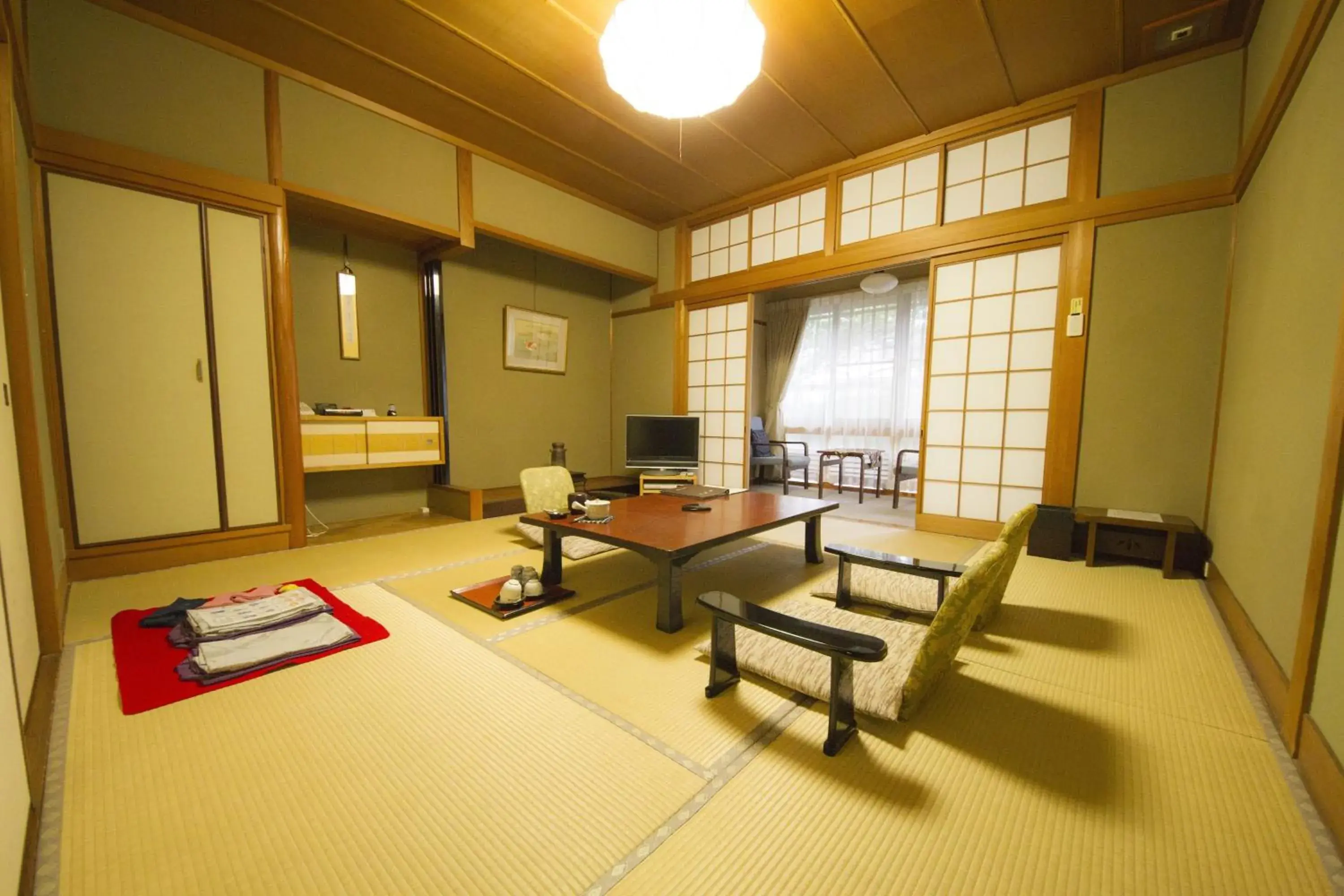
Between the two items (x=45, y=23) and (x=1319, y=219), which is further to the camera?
(x=45, y=23)

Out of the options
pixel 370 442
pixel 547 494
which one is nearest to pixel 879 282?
pixel 547 494

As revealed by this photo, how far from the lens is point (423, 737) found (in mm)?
1412

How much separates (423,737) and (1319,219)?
10.8 ft

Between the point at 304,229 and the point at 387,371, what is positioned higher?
the point at 304,229

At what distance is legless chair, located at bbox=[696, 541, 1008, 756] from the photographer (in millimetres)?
1287

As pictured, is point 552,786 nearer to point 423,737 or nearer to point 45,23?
point 423,737

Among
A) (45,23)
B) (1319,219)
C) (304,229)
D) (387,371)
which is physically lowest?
(387,371)

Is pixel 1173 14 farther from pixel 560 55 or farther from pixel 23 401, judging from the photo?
pixel 23 401

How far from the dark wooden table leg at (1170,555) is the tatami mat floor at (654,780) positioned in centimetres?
84

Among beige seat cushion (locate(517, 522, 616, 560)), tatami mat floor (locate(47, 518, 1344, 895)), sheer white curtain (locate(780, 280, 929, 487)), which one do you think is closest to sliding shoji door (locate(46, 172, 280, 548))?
tatami mat floor (locate(47, 518, 1344, 895))

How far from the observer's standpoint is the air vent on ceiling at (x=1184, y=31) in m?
2.55

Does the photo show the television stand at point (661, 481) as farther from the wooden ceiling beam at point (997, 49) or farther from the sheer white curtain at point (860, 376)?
the wooden ceiling beam at point (997, 49)

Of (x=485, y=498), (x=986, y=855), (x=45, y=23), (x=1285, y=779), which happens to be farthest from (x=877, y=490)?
(x=45, y=23)

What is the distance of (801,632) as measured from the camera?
133 cm
